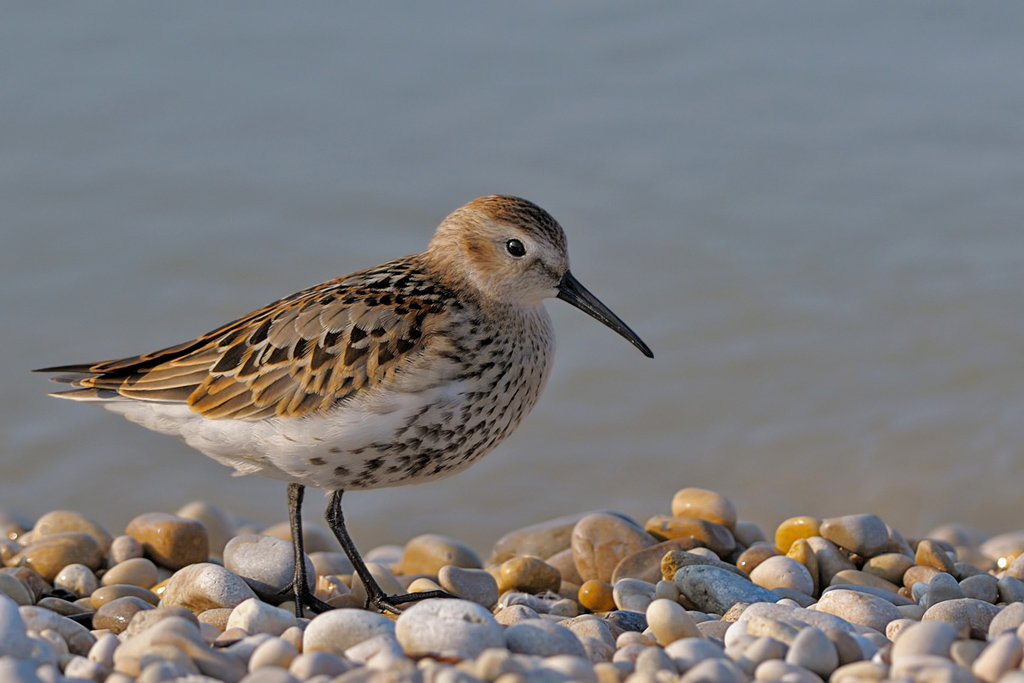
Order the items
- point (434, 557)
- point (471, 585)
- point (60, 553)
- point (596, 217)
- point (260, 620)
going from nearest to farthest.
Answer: point (260, 620) < point (471, 585) < point (60, 553) < point (434, 557) < point (596, 217)

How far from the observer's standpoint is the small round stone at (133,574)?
18.9 ft

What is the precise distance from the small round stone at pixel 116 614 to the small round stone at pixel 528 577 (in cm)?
170

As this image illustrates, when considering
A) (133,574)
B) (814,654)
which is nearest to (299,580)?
(133,574)

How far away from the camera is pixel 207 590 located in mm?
5062

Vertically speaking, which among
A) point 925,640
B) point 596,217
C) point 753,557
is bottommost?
point 753,557

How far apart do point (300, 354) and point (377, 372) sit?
0.42 meters

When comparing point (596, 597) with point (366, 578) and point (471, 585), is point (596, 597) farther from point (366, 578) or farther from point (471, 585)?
point (366, 578)

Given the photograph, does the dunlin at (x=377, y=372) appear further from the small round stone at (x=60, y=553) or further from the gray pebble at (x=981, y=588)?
the gray pebble at (x=981, y=588)

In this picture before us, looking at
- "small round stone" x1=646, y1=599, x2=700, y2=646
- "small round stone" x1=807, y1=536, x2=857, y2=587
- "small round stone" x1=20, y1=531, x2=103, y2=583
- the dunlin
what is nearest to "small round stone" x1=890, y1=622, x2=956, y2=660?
"small round stone" x1=646, y1=599, x2=700, y2=646

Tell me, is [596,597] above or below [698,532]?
below

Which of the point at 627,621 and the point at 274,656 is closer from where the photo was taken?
the point at 274,656

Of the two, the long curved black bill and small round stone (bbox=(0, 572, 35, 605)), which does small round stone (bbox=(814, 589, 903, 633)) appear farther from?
small round stone (bbox=(0, 572, 35, 605))

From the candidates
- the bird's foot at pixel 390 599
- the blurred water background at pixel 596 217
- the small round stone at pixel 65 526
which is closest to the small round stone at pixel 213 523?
the small round stone at pixel 65 526

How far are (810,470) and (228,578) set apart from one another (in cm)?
442
